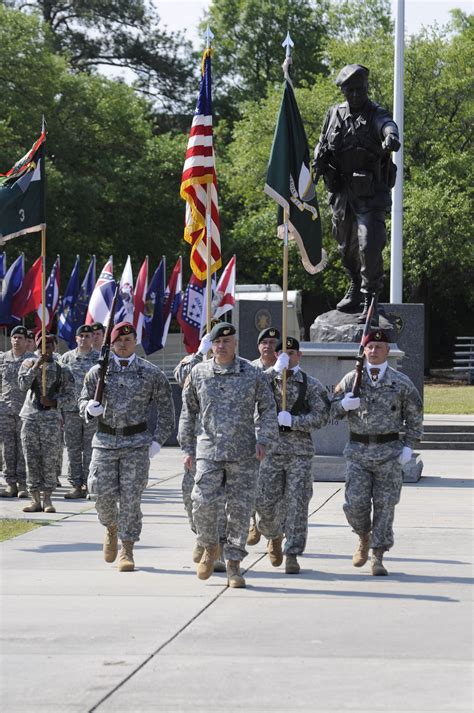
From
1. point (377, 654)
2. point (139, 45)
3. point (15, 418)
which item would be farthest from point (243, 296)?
point (377, 654)

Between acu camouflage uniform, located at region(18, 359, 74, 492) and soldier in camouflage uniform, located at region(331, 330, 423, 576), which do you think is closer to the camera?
soldier in camouflage uniform, located at region(331, 330, 423, 576)

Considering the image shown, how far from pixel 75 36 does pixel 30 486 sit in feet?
140

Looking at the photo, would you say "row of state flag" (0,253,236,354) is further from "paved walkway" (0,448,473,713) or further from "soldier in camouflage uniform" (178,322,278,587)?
"soldier in camouflage uniform" (178,322,278,587)

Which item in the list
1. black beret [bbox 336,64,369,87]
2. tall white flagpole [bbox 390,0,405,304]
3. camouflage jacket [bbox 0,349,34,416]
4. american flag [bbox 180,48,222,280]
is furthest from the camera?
tall white flagpole [bbox 390,0,405,304]

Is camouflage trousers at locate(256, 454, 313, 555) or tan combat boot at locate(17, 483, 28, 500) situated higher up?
camouflage trousers at locate(256, 454, 313, 555)

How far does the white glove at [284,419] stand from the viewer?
381 inches

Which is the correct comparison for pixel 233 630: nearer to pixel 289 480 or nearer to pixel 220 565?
pixel 220 565

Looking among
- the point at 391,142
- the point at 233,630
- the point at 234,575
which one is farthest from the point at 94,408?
the point at 391,142

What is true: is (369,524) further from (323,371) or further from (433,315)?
(433,315)

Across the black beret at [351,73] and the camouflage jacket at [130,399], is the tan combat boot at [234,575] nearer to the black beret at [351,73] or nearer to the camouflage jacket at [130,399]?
the camouflage jacket at [130,399]

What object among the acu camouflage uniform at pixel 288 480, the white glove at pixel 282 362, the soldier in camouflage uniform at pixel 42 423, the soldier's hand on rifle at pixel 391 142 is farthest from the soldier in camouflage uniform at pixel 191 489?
the soldier's hand on rifle at pixel 391 142

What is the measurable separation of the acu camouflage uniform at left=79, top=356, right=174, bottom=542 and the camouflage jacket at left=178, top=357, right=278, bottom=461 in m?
0.61

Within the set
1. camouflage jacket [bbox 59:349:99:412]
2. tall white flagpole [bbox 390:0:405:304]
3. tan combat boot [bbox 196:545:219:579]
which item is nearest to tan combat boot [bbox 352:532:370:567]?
tan combat boot [bbox 196:545:219:579]

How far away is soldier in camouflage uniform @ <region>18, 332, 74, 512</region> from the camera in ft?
44.3
